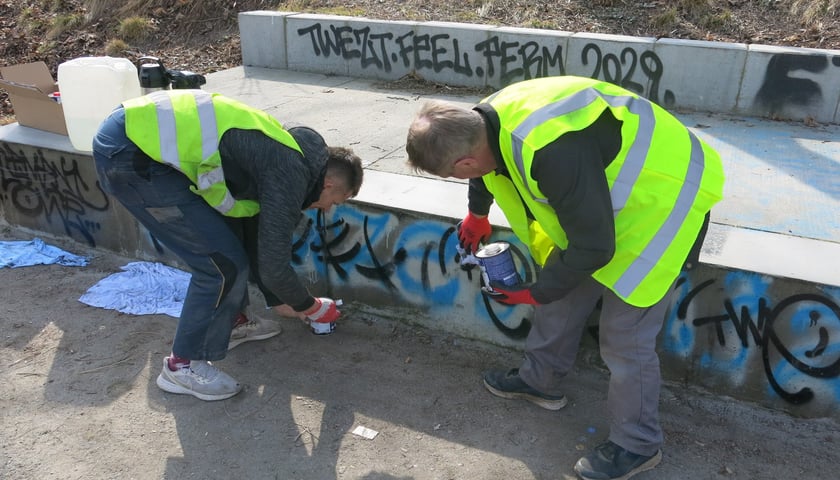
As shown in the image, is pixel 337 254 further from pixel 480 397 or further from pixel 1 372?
pixel 1 372

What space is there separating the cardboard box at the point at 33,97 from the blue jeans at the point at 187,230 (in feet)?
6.95

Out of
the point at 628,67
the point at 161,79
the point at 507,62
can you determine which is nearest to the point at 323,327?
the point at 161,79

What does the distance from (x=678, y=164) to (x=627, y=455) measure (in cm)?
112

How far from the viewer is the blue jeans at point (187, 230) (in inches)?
104

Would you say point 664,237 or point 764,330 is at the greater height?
point 664,237

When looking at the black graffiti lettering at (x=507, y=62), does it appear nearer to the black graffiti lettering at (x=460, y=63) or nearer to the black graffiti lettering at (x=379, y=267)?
the black graffiti lettering at (x=460, y=63)

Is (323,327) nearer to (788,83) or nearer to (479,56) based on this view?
(479,56)

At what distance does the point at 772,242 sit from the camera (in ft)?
9.86

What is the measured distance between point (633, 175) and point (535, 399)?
1255mm

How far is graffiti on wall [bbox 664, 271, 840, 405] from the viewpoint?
2.65 m

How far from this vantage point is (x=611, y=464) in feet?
8.22

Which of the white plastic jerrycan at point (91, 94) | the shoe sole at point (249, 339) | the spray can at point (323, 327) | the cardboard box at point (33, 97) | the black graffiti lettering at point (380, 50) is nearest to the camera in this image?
the spray can at point (323, 327)

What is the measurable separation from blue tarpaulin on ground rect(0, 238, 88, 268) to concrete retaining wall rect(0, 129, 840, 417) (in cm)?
15

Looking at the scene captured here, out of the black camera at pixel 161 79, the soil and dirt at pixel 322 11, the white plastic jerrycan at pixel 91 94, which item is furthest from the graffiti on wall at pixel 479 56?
the white plastic jerrycan at pixel 91 94
